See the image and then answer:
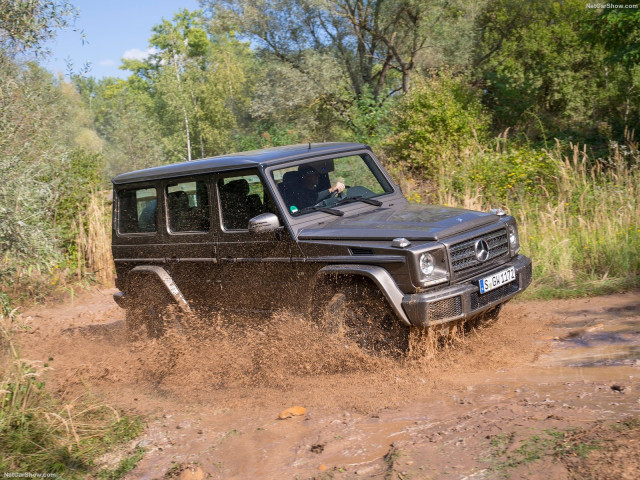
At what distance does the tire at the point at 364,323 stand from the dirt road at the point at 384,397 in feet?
0.33

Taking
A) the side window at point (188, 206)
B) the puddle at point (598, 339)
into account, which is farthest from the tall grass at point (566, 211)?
the side window at point (188, 206)

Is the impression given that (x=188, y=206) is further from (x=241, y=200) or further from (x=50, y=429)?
(x=50, y=429)

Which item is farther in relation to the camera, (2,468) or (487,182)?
(487,182)

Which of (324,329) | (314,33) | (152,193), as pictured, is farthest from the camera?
(314,33)

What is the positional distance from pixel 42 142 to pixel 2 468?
7.87 meters

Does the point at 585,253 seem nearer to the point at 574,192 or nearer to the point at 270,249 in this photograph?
the point at 574,192

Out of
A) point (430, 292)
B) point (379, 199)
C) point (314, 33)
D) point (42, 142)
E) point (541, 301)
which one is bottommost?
point (541, 301)

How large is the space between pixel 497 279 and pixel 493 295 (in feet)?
0.42

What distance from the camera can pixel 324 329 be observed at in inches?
196

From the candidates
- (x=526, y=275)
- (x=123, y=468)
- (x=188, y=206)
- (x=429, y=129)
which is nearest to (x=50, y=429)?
(x=123, y=468)

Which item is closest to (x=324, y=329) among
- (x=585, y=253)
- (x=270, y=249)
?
(x=270, y=249)

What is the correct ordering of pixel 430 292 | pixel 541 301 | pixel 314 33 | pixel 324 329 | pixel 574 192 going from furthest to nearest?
pixel 314 33 → pixel 574 192 → pixel 541 301 → pixel 324 329 → pixel 430 292

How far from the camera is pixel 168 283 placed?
6211 millimetres

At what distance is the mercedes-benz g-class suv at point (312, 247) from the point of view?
4633mm
